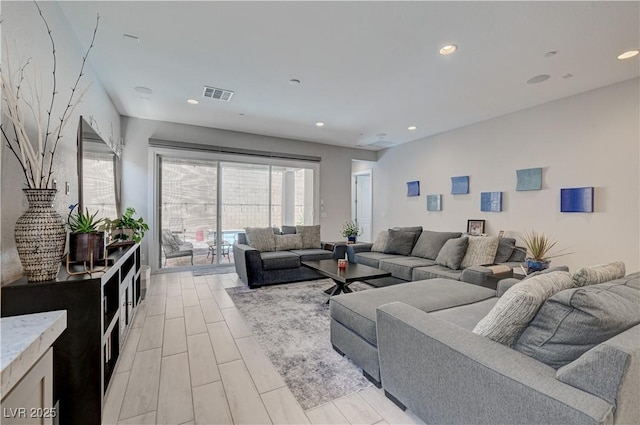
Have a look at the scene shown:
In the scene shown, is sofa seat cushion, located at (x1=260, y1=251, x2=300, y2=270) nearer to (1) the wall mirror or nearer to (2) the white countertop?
(1) the wall mirror

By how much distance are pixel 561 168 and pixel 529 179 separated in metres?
0.40

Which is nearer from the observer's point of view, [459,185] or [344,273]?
[344,273]

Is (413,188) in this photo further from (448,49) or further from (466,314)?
(466,314)

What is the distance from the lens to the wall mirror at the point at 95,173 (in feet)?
8.51

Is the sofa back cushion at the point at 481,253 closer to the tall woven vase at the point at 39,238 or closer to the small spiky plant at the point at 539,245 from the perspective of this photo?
the small spiky plant at the point at 539,245

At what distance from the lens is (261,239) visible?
4.77m

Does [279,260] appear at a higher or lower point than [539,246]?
lower

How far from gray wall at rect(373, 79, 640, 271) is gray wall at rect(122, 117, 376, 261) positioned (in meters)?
2.08

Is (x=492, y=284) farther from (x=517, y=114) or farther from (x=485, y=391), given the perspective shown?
(x=517, y=114)

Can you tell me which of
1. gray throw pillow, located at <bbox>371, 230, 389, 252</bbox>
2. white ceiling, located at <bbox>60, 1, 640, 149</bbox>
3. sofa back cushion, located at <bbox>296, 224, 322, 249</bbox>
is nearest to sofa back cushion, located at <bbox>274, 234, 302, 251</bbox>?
sofa back cushion, located at <bbox>296, 224, 322, 249</bbox>

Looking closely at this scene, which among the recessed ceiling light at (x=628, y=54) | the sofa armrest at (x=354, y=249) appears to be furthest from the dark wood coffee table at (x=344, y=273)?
the recessed ceiling light at (x=628, y=54)

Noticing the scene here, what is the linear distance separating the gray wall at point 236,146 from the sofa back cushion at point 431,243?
8.59 ft

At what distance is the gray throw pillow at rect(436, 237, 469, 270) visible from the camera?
3718 millimetres

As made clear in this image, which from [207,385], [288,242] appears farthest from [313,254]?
[207,385]
